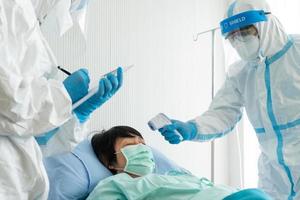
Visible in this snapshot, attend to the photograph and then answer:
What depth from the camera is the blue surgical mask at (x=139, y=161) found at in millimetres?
1485

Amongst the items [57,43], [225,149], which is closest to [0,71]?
[57,43]

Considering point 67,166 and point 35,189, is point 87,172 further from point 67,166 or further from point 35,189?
point 35,189

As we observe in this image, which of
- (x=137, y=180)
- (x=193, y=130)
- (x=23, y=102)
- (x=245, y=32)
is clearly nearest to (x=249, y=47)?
(x=245, y=32)

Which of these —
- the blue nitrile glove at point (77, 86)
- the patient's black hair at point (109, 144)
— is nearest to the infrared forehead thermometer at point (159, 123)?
the patient's black hair at point (109, 144)

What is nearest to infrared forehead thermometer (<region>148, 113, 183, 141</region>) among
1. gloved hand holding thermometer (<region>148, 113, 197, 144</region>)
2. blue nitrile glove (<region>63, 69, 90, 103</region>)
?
gloved hand holding thermometer (<region>148, 113, 197, 144</region>)

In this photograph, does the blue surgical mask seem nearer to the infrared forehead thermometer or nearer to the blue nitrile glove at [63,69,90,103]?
the infrared forehead thermometer

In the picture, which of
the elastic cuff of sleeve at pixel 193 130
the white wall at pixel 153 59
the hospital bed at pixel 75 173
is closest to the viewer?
the hospital bed at pixel 75 173

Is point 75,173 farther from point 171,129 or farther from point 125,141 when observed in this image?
point 171,129

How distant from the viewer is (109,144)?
167 cm

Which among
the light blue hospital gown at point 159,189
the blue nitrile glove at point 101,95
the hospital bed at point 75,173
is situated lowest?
the hospital bed at point 75,173

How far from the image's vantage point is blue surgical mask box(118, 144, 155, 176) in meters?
1.49

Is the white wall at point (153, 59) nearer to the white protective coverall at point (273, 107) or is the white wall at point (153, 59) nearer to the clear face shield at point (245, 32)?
the white protective coverall at point (273, 107)

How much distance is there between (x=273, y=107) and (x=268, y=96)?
6 cm

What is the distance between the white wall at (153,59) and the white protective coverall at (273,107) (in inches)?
20.3
